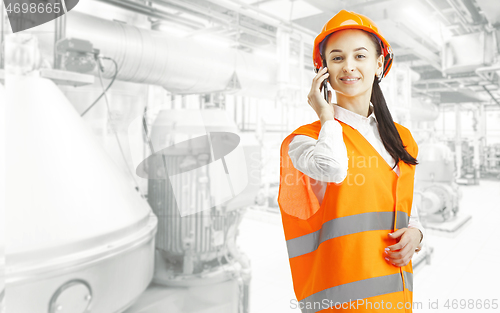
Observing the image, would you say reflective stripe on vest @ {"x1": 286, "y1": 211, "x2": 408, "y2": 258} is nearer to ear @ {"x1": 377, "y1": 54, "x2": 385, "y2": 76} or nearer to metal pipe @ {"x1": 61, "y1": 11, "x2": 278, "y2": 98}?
ear @ {"x1": 377, "y1": 54, "x2": 385, "y2": 76}

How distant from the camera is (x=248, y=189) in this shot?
6.23 feet

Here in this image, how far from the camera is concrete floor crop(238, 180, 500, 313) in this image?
8.08 ft

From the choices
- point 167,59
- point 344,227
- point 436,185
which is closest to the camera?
point 344,227

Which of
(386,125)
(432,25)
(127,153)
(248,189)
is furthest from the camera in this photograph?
(432,25)

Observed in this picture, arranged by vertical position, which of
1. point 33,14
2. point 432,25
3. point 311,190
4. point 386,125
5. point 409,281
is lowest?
point 409,281

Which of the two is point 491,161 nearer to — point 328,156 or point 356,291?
point 356,291

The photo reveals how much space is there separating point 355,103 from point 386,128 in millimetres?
110

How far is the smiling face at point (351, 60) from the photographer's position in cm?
82

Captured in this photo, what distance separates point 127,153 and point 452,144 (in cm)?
999

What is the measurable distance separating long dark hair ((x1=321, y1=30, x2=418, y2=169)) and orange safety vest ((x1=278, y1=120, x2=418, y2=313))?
2 centimetres

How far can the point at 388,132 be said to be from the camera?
893mm

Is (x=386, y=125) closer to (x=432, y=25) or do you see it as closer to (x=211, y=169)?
(x=211, y=169)

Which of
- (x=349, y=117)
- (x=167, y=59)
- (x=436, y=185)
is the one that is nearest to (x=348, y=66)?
(x=349, y=117)

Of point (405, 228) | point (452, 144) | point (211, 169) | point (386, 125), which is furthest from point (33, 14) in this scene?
point (452, 144)
